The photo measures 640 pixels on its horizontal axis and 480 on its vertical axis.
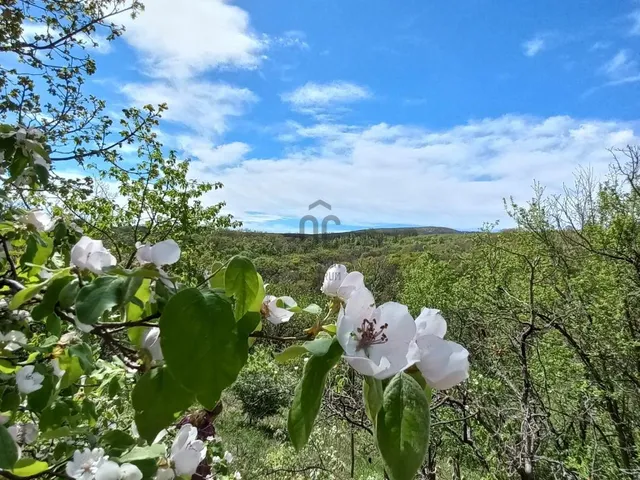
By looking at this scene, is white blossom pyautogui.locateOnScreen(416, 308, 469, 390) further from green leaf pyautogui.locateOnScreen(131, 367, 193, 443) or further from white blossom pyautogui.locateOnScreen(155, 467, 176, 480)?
white blossom pyautogui.locateOnScreen(155, 467, 176, 480)

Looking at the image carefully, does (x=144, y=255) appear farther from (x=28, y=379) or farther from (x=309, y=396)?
(x=28, y=379)

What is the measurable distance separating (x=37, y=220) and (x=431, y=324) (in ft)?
3.39

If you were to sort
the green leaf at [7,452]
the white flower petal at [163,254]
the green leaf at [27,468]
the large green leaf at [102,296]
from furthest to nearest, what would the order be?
the green leaf at [27,468] → the green leaf at [7,452] → the white flower petal at [163,254] → the large green leaf at [102,296]

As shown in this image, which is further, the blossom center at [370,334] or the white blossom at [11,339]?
the white blossom at [11,339]

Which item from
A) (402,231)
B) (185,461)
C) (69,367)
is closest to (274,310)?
(185,461)

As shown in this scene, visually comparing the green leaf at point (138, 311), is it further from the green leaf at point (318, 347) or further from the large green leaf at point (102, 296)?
the green leaf at point (318, 347)

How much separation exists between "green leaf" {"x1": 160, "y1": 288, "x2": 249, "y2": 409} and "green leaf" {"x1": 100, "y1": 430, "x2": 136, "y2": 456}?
724 millimetres

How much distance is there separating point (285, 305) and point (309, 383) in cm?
27

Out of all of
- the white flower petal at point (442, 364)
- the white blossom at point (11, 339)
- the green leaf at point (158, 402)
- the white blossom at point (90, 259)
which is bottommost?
the white blossom at point (11, 339)

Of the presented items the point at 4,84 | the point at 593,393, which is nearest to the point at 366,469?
the point at 593,393

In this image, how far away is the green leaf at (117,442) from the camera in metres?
0.99

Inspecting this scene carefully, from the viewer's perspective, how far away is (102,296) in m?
0.51

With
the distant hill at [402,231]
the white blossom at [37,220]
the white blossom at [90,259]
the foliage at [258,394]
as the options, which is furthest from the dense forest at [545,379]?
the distant hill at [402,231]

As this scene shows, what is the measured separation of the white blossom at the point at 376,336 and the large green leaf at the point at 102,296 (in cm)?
25
